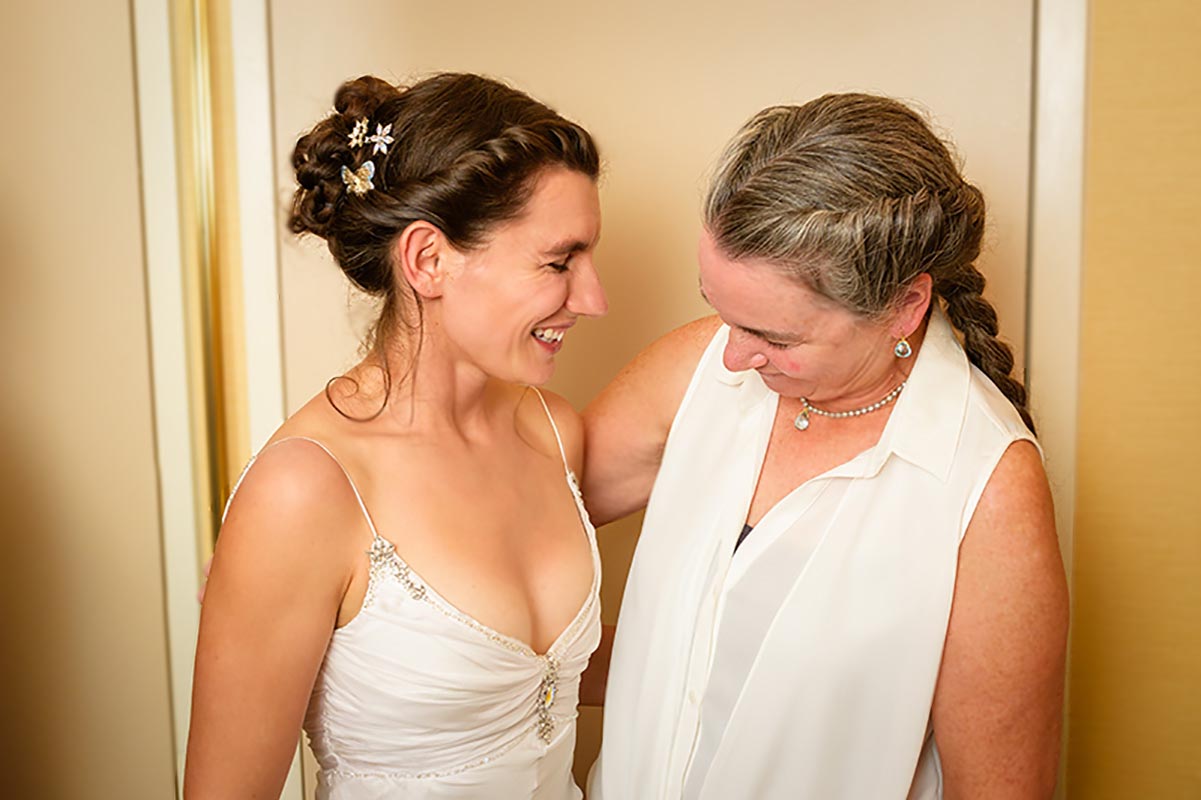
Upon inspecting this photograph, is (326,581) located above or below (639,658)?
above

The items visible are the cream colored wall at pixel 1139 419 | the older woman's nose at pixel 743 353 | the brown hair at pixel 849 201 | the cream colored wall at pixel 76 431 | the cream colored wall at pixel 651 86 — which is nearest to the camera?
the brown hair at pixel 849 201

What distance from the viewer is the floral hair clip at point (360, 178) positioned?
1.45 meters

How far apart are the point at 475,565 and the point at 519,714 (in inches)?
8.6

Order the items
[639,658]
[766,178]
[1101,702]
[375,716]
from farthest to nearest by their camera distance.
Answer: [1101,702] → [639,658] → [375,716] → [766,178]

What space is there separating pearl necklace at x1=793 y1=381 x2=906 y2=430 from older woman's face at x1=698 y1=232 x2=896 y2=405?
0.12 feet

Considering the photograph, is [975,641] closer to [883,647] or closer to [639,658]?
[883,647]

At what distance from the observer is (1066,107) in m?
1.87

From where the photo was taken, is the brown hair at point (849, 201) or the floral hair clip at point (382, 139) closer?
the brown hair at point (849, 201)

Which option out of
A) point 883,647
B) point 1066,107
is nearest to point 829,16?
point 1066,107

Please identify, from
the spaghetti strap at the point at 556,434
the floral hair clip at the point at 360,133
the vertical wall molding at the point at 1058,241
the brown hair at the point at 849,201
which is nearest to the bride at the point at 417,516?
the floral hair clip at the point at 360,133

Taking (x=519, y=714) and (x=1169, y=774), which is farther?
(x=1169, y=774)

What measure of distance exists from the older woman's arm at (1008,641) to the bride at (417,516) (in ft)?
1.74

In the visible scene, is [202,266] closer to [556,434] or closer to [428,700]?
[556,434]

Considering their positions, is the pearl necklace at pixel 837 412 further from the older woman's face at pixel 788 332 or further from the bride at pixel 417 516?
the bride at pixel 417 516
